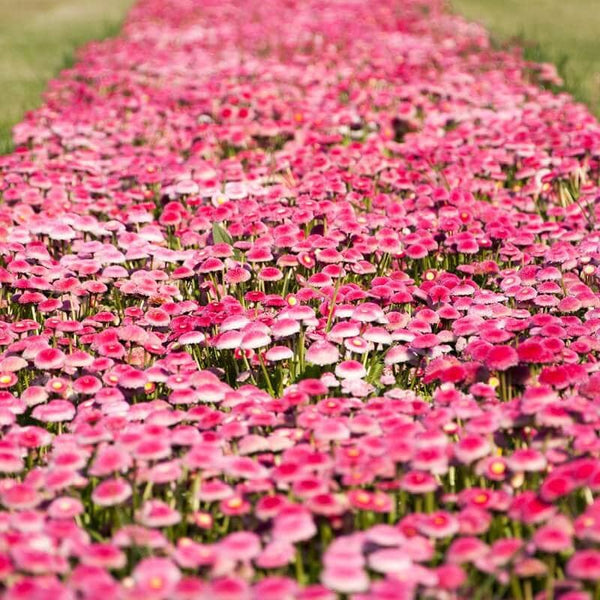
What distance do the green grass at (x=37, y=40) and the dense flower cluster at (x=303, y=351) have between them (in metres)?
1.15

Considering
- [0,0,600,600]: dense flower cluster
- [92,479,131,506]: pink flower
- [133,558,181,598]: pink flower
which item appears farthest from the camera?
[92,479,131,506]: pink flower

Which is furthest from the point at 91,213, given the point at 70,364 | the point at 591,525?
the point at 591,525

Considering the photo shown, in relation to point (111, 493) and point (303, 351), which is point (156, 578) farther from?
point (303, 351)

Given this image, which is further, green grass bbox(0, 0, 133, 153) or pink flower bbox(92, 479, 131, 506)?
green grass bbox(0, 0, 133, 153)

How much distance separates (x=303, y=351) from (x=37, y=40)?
10.3 metres

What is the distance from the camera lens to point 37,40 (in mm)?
12500

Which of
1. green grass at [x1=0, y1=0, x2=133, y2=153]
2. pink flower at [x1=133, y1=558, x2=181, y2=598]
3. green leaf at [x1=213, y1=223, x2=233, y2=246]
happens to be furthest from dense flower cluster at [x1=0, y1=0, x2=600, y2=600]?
green grass at [x1=0, y1=0, x2=133, y2=153]

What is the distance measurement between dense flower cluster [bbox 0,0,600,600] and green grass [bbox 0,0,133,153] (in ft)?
3.78

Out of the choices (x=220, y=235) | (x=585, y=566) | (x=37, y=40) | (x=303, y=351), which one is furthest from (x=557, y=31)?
(x=585, y=566)

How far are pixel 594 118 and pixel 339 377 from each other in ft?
14.8

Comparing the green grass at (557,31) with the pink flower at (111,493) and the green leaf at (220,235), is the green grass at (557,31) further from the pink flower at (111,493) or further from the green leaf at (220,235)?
the pink flower at (111,493)

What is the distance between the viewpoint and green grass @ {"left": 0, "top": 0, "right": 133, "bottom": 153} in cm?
878

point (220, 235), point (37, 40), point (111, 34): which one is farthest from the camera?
point (37, 40)

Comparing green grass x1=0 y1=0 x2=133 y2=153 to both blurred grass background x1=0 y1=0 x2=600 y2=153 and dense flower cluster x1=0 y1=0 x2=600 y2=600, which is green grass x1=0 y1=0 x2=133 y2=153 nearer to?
blurred grass background x1=0 y1=0 x2=600 y2=153
